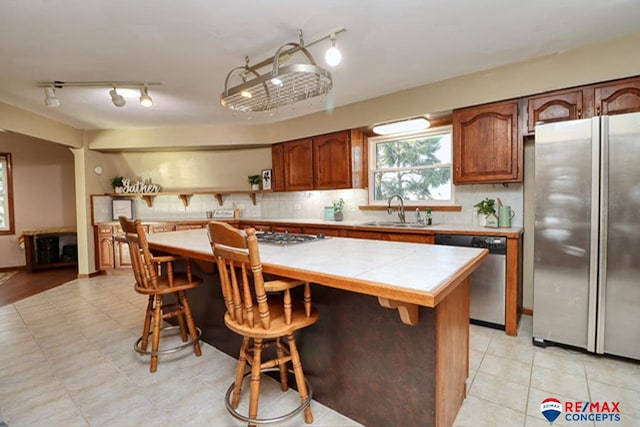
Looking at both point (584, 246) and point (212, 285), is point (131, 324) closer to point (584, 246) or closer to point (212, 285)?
point (212, 285)

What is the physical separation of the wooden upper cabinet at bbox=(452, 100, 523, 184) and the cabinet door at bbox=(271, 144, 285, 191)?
2.51 meters

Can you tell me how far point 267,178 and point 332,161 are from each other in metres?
1.34

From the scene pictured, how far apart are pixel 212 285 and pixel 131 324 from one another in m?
1.25

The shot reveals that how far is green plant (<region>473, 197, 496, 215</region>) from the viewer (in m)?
Answer: 2.99

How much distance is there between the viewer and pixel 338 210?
4.27 meters

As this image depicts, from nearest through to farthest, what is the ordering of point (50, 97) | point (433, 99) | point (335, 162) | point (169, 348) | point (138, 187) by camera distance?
point (169, 348), point (50, 97), point (433, 99), point (335, 162), point (138, 187)

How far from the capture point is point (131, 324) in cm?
296

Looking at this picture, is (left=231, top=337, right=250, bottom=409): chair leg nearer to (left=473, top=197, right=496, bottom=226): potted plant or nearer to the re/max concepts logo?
the re/max concepts logo

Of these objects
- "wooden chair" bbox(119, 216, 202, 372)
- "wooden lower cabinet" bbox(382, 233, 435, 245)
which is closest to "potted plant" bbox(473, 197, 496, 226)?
"wooden lower cabinet" bbox(382, 233, 435, 245)

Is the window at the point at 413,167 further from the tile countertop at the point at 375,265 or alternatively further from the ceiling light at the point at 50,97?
the ceiling light at the point at 50,97

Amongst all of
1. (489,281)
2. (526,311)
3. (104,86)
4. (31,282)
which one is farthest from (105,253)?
(526,311)

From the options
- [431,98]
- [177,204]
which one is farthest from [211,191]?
[431,98]

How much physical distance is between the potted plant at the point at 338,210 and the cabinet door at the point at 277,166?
35.6 inches

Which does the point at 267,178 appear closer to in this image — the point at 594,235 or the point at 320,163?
the point at 320,163
